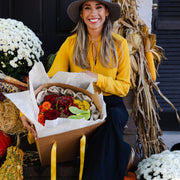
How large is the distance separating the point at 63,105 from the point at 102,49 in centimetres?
75

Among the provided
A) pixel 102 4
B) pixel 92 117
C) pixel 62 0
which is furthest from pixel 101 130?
pixel 62 0

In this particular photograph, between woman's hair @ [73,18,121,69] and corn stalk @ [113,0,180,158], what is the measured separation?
455 mm

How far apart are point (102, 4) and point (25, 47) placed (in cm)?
74

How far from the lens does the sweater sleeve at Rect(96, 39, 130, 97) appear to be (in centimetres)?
218

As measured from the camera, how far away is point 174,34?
10.9 feet

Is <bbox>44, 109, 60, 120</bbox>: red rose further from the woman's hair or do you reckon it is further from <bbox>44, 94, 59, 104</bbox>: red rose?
the woman's hair

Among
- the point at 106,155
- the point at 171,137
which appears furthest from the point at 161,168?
the point at 171,137

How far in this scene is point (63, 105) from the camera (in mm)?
1766

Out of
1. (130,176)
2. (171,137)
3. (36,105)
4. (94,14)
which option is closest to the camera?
(36,105)

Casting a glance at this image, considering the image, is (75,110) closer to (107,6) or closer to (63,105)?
(63,105)

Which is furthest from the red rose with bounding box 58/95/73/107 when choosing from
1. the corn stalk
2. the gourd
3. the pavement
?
the pavement

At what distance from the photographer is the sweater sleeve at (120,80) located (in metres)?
2.18

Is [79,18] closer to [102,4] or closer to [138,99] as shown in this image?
[102,4]

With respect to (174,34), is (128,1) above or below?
above
